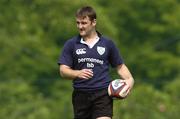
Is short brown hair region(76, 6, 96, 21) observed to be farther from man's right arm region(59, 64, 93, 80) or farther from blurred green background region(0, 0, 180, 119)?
blurred green background region(0, 0, 180, 119)

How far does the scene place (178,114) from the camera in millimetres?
21172

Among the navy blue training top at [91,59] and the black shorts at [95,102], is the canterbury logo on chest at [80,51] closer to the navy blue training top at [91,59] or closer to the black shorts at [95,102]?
the navy blue training top at [91,59]

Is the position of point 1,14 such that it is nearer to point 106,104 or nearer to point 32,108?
point 32,108

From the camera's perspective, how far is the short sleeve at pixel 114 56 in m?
10.8

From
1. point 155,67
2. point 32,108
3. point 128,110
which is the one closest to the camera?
point 128,110

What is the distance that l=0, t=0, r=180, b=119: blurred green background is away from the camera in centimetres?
2345

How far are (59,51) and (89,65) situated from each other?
1020 inches

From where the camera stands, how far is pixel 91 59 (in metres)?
→ 10.6

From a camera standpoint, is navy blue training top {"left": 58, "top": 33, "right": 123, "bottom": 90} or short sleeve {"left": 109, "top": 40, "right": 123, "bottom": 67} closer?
navy blue training top {"left": 58, "top": 33, "right": 123, "bottom": 90}

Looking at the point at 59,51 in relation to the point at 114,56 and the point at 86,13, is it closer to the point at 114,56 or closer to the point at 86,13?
the point at 114,56

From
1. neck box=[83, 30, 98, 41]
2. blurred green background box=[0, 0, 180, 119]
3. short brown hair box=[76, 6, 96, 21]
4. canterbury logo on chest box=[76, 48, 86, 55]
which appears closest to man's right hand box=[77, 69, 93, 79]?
A: canterbury logo on chest box=[76, 48, 86, 55]

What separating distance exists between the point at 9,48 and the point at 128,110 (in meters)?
13.0

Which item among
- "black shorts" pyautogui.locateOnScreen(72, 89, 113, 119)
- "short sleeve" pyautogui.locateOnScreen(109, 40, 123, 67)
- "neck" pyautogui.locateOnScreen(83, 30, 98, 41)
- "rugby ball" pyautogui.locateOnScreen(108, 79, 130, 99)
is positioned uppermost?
"neck" pyautogui.locateOnScreen(83, 30, 98, 41)

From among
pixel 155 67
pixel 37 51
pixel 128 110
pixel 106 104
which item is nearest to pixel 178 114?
pixel 128 110
